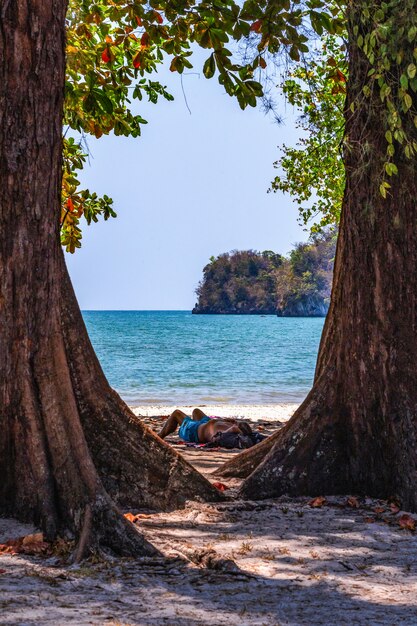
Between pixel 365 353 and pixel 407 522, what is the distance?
53.3 inches

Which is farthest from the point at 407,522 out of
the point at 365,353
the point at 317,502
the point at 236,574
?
the point at 236,574

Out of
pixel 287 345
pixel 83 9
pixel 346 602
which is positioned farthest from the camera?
pixel 287 345

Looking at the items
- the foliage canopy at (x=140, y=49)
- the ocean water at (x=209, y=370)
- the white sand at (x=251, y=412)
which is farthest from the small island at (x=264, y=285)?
the foliage canopy at (x=140, y=49)

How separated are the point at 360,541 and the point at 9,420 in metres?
2.29

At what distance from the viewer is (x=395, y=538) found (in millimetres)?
5090

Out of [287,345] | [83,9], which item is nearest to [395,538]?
[83,9]

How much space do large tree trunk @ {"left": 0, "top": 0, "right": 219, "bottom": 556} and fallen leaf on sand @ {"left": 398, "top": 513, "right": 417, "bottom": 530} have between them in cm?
196

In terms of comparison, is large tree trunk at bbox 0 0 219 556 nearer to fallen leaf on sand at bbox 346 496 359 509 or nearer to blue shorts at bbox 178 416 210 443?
fallen leaf on sand at bbox 346 496 359 509

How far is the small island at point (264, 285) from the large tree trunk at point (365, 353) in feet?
332

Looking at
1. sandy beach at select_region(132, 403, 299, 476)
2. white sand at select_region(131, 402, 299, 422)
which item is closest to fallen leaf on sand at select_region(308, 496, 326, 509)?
sandy beach at select_region(132, 403, 299, 476)

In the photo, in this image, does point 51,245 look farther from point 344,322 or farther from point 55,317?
point 344,322

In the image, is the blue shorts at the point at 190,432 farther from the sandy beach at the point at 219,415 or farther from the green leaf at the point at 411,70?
the green leaf at the point at 411,70

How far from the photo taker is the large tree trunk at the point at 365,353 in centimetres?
601

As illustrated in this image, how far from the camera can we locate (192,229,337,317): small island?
391 feet
